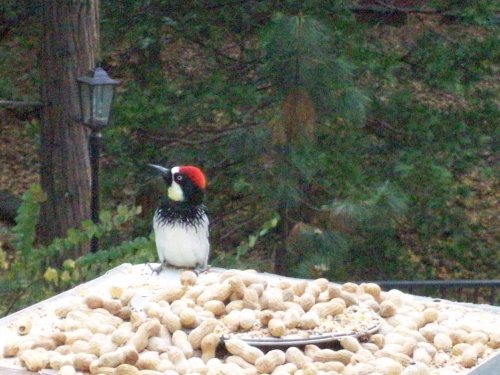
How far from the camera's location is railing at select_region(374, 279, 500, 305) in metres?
5.55

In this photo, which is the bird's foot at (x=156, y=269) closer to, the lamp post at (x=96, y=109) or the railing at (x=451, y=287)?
the railing at (x=451, y=287)

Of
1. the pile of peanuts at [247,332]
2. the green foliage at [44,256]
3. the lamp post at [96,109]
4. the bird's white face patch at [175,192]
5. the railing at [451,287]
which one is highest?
the pile of peanuts at [247,332]

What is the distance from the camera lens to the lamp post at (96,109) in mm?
6895

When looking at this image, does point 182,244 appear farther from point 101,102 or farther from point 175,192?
point 101,102

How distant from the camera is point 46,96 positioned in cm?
783

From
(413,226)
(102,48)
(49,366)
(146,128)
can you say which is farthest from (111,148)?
(49,366)

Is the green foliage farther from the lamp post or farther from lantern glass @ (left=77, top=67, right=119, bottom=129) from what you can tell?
lantern glass @ (left=77, top=67, right=119, bottom=129)

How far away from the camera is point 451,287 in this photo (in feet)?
20.6

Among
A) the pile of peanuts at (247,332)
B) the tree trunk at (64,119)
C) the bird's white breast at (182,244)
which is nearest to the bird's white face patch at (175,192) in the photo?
the bird's white breast at (182,244)

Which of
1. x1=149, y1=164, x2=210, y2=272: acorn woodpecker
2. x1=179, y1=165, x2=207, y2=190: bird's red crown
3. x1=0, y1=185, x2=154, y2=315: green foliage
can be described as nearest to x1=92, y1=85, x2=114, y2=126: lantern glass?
x1=0, y1=185, x2=154, y2=315: green foliage

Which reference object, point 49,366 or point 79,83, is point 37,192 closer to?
point 79,83

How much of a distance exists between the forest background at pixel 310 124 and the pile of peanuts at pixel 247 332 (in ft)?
12.0

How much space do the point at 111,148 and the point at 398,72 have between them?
7.25 ft

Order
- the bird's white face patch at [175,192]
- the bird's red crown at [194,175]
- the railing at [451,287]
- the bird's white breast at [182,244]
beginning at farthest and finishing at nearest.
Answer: the railing at [451,287] → the bird's white face patch at [175,192] → the bird's red crown at [194,175] → the bird's white breast at [182,244]
